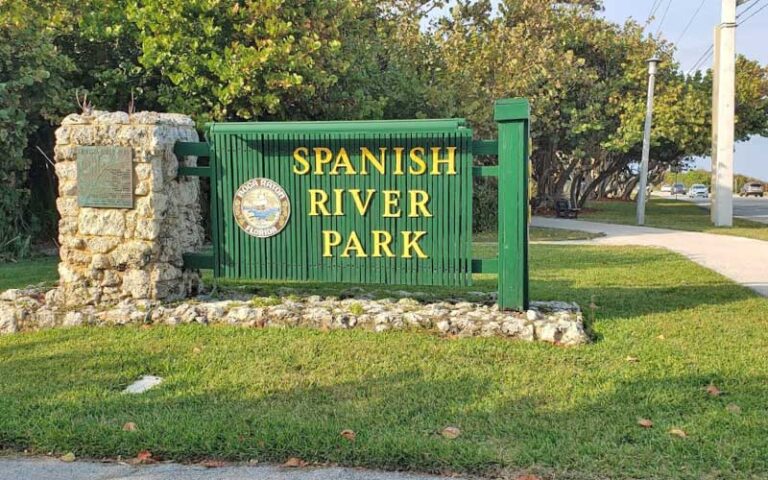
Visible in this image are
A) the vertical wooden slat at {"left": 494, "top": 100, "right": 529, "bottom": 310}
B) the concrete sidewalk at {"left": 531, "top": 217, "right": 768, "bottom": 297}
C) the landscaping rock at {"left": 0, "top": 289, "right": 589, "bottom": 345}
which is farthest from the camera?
the concrete sidewalk at {"left": 531, "top": 217, "right": 768, "bottom": 297}

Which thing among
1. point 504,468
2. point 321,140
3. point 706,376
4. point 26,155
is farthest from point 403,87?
point 504,468

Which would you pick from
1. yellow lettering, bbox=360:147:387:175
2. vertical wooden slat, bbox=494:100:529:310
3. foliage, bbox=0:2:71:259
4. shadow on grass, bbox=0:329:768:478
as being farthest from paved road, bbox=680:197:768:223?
shadow on grass, bbox=0:329:768:478

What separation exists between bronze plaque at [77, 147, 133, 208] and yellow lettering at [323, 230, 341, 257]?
1932 millimetres

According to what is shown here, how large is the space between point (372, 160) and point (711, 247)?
10367mm

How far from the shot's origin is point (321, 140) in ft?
22.1

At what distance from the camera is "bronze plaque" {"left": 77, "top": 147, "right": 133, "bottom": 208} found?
22.3 ft

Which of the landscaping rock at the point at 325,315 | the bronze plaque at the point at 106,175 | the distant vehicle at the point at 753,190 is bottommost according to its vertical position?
the landscaping rock at the point at 325,315

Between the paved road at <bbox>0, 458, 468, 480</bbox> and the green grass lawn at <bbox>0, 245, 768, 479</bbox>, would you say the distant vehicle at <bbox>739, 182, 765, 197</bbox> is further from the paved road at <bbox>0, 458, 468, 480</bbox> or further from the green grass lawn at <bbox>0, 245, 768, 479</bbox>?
the paved road at <bbox>0, 458, 468, 480</bbox>

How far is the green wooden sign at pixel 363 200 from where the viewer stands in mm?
6422

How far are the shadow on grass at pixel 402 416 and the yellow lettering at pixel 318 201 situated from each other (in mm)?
1855

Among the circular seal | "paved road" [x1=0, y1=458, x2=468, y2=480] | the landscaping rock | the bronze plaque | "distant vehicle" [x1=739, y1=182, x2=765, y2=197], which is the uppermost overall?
"distant vehicle" [x1=739, y1=182, x2=765, y2=197]

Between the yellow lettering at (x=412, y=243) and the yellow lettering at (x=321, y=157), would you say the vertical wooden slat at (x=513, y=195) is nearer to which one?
the yellow lettering at (x=412, y=243)

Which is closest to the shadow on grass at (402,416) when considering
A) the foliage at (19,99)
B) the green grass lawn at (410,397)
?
the green grass lawn at (410,397)

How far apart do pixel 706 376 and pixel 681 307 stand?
106 inches
